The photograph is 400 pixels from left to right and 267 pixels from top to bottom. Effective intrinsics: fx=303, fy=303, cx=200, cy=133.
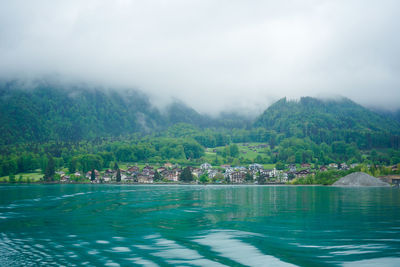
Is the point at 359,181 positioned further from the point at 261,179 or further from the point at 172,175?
the point at 172,175

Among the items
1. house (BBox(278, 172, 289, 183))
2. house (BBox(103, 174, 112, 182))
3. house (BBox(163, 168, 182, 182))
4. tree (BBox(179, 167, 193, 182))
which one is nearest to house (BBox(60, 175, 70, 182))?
house (BBox(103, 174, 112, 182))

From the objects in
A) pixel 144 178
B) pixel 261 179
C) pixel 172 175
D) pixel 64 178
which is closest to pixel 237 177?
pixel 261 179

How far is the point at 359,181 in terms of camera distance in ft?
411

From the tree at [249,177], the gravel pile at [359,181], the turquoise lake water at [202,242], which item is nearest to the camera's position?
the turquoise lake water at [202,242]

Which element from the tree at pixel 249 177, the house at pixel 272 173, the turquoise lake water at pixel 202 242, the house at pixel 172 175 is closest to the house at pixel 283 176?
the house at pixel 272 173

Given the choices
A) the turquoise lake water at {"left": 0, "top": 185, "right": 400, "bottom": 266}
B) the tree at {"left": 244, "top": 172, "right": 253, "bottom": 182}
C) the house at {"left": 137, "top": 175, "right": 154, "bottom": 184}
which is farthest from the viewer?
the house at {"left": 137, "top": 175, "right": 154, "bottom": 184}

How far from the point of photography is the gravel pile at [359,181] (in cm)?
12406

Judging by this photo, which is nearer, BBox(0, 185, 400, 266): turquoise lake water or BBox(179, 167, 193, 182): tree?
BBox(0, 185, 400, 266): turquoise lake water

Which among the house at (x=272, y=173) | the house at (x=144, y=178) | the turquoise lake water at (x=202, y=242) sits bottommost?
the house at (x=144, y=178)

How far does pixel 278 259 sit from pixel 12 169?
593 ft

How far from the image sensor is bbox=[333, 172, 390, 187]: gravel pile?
12406 centimetres

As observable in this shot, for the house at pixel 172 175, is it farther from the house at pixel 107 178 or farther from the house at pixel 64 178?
Answer: the house at pixel 64 178

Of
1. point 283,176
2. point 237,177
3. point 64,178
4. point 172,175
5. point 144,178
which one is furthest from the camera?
point 172,175

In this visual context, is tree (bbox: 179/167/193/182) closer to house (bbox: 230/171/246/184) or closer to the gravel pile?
house (bbox: 230/171/246/184)
